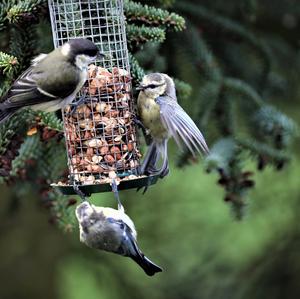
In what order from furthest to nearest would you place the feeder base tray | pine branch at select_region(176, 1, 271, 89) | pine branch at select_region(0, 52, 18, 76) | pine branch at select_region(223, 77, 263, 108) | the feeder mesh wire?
pine branch at select_region(176, 1, 271, 89) < pine branch at select_region(223, 77, 263, 108) < the feeder mesh wire < the feeder base tray < pine branch at select_region(0, 52, 18, 76)

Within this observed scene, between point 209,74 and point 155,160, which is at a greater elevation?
point 209,74

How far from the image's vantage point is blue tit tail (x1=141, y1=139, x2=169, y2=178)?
13.4ft

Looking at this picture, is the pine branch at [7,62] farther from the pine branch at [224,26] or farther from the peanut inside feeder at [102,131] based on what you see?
the pine branch at [224,26]

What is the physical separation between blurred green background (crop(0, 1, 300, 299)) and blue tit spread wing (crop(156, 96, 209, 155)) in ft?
4.96

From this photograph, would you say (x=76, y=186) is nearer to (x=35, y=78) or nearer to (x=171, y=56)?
(x=35, y=78)

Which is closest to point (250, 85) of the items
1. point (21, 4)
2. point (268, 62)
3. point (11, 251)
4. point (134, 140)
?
point (268, 62)

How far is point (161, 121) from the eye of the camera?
408cm

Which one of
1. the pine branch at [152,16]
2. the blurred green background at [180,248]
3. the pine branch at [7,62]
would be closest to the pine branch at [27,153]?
the pine branch at [7,62]

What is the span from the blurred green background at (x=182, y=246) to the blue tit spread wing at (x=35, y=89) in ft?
5.60

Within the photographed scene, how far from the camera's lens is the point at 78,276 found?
6625 millimetres

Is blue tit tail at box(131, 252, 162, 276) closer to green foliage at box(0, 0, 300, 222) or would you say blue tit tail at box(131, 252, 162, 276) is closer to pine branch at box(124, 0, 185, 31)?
green foliage at box(0, 0, 300, 222)

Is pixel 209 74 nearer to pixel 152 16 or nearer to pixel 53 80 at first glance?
pixel 152 16

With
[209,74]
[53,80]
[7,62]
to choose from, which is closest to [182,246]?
[209,74]

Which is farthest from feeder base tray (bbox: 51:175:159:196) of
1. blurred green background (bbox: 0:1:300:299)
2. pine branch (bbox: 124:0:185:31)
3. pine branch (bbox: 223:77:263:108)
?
blurred green background (bbox: 0:1:300:299)
